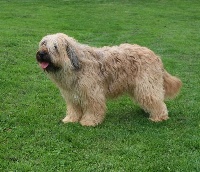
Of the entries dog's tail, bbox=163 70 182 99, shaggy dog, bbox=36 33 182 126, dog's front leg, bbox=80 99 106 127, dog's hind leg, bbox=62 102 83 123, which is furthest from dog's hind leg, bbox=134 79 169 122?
dog's hind leg, bbox=62 102 83 123

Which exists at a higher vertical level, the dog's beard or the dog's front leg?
the dog's beard

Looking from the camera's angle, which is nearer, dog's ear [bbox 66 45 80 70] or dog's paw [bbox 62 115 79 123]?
dog's ear [bbox 66 45 80 70]

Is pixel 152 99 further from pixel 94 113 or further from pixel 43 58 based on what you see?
pixel 43 58

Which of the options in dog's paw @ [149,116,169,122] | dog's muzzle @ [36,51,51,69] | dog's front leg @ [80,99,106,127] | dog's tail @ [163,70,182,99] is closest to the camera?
dog's muzzle @ [36,51,51,69]

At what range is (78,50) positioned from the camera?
7.71 m

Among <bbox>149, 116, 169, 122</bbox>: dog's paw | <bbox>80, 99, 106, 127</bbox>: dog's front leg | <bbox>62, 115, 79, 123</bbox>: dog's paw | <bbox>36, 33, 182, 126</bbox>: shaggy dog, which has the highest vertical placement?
<bbox>36, 33, 182, 126</bbox>: shaggy dog

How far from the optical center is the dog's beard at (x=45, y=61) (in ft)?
23.4

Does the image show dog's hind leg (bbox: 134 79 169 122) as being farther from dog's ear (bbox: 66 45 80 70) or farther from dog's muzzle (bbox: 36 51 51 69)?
dog's muzzle (bbox: 36 51 51 69)

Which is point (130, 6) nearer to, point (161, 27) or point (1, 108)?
point (161, 27)

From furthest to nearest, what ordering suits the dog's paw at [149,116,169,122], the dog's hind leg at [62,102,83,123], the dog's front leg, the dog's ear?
the dog's paw at [149,116,169,122] < the dog's hind leg at [62,102,83,123] < the dog's front leg < the dog's ear

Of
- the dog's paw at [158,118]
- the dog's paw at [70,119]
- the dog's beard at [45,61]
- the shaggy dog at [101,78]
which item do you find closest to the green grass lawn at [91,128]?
the dog's paw at [158,118]

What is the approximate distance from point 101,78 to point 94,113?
2.17 ft

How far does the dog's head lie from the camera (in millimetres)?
7188

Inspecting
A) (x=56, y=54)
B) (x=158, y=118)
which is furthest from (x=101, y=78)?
(x=158, y=118)
